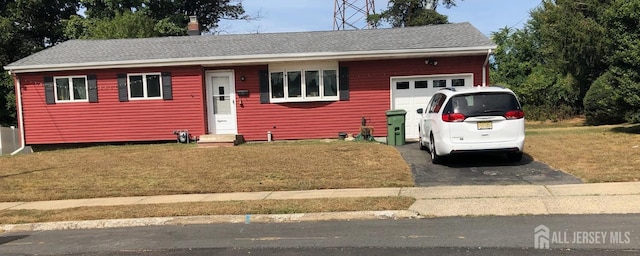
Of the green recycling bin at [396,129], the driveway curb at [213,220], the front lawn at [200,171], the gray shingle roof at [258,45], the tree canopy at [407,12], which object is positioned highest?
the tree canopy at [407,12]

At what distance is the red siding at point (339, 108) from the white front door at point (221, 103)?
0.34 meters

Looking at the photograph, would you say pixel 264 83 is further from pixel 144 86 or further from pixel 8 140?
pixel 8 140

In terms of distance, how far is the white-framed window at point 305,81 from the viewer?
53.3ft

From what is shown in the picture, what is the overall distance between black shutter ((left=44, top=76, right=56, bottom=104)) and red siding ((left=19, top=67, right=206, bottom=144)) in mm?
144

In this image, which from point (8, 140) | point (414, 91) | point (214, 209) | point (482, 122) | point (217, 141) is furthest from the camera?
point (8, 140)

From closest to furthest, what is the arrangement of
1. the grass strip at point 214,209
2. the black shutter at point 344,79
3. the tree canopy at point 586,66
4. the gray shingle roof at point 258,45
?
the grass strip at point 214,209 < the tree canopy at point 586,66 < the gray shingle roof at point 258,45 < the black shutter at point 344,79

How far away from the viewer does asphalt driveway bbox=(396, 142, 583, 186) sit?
8984 millimetres

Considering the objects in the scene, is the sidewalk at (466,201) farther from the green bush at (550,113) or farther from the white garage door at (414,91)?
the green bush at (550,113)

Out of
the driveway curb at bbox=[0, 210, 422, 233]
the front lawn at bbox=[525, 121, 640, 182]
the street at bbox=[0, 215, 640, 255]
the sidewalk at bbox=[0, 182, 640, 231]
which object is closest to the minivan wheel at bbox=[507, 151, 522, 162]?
the front lawn at bbox=[525, 121, 640, 182]

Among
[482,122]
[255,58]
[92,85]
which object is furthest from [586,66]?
[92,85]

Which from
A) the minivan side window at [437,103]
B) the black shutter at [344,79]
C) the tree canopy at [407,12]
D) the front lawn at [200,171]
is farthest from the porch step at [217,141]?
the tree canopy at [407,12]

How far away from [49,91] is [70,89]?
0.74 m

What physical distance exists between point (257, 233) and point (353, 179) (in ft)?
12.0

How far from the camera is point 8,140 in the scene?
18.5 meters
